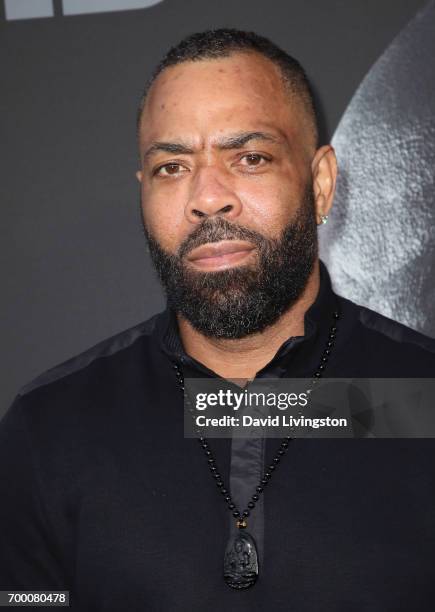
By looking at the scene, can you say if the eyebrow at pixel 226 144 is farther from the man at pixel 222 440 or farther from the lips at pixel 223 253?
the lips at pixel 223 253

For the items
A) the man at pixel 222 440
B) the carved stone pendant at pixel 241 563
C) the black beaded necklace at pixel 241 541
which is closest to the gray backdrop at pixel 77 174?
the man at pixel 222 440

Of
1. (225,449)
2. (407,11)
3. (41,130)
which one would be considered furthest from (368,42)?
(225,449)

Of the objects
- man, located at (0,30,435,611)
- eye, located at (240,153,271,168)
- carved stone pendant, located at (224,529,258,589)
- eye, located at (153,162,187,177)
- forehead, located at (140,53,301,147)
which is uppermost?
forehead, located at (140,53,301,147)

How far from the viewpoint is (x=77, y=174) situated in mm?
1735

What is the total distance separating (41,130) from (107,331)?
1.66 feet

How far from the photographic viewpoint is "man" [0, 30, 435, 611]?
42.9 inches

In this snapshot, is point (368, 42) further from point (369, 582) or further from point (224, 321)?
point (369, 582)

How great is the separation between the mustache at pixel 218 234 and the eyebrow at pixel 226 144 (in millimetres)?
129

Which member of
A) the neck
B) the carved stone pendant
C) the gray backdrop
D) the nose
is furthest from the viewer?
the gray backdrop

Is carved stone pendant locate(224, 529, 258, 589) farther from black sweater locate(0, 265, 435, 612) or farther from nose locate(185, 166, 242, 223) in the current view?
nose locate(185, 166, 242, 223)

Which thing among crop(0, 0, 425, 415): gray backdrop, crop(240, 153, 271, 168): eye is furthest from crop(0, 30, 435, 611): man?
crop(0, 0, 425, 415): gray backdrop

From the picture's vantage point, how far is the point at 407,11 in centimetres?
162

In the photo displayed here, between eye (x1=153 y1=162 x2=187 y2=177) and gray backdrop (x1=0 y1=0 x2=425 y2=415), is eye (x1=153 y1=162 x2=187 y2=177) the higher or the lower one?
the lower one

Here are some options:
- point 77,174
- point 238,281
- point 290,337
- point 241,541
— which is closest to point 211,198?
point 238,281
